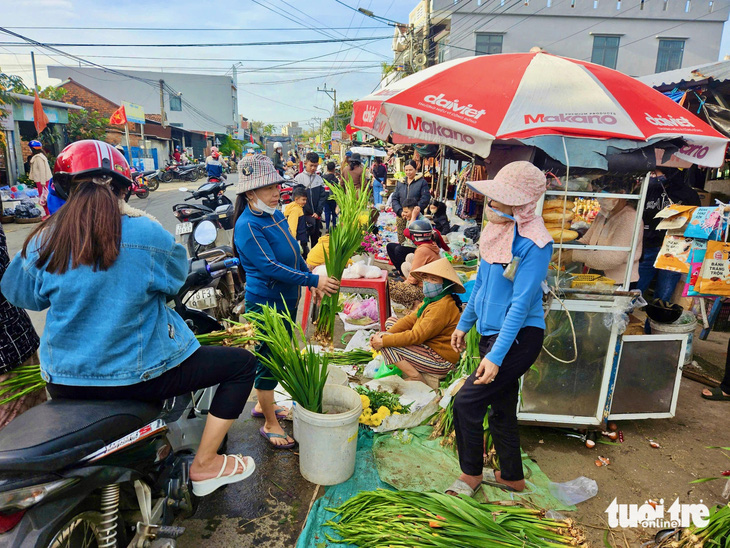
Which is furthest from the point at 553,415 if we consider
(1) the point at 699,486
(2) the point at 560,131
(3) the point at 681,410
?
(2) the point at 560,131

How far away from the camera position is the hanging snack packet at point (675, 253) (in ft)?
14.0

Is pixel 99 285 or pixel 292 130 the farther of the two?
pixel 292 130

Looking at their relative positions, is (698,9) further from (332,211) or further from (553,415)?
(553,415)

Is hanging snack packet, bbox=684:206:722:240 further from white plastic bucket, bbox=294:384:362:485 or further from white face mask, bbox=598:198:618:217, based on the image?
white plastic bucket, bbox=294:384:362:485

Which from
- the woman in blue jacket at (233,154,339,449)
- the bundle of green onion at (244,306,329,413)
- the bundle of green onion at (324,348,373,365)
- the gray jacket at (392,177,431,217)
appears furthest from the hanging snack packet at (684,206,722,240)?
the gray jacket at (392,177,431,217)

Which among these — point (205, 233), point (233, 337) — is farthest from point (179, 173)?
point (233, 337)

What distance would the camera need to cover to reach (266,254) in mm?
2965

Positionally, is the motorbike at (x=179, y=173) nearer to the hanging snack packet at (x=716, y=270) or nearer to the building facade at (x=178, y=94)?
the building facade at (x=178, y=94)

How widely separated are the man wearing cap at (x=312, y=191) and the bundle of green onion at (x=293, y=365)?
503cm

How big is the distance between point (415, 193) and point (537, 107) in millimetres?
4673

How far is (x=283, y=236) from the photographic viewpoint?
3.11 m

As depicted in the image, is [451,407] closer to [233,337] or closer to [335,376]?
[335,376]

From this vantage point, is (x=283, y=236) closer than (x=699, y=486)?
No

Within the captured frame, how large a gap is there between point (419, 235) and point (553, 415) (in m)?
2.12
